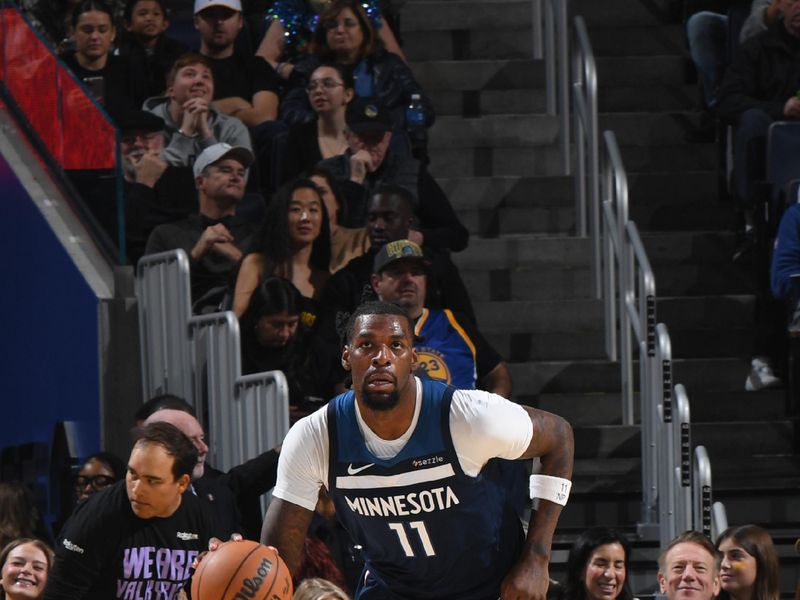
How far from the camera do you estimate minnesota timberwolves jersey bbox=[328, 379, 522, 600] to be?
251 inches

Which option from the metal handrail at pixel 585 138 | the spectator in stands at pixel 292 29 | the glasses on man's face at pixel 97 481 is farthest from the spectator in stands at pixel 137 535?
the spectator in stands at pixel 292 29

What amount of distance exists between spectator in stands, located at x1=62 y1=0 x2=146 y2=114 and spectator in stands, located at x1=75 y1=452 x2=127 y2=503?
339 centimetres

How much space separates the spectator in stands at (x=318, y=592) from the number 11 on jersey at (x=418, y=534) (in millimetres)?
350

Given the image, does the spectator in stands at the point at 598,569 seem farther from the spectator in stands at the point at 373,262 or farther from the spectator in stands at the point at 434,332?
the spectator in stands at the point at 373,262

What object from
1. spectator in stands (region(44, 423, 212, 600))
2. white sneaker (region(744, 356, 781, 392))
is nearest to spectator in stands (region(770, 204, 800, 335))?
white sneaker (region(744, 356, 781, 392))

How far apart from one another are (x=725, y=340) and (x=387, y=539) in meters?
5.46

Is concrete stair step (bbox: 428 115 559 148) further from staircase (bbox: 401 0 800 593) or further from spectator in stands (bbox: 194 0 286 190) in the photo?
spectator in stands (bbox: 194 0 286 190)

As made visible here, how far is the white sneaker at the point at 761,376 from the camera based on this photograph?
36.4ft

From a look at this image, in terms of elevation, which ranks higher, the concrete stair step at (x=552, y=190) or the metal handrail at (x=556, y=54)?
the metal handrail at (x=556, y=54)

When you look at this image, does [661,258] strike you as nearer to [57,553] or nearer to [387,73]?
[387,73]

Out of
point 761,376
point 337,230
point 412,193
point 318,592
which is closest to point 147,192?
point 337,230

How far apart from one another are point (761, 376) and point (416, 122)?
8.49 feet

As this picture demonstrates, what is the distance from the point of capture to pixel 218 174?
10.7m

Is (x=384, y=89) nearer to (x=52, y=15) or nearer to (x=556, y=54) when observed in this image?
(x=556, y=54)
